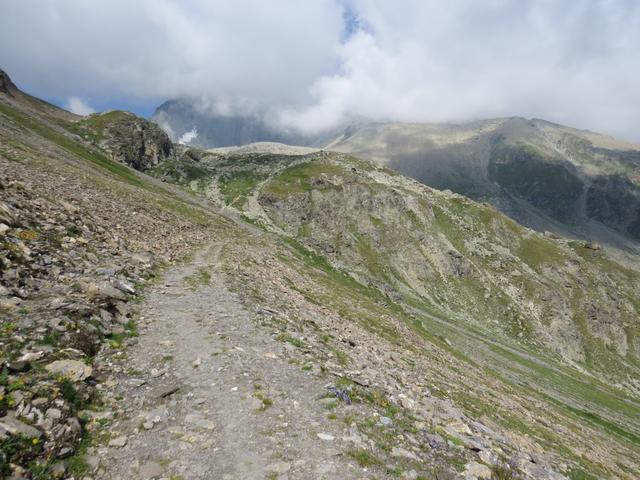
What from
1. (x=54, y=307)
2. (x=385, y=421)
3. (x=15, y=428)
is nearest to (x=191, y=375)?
(x=15, y=428)

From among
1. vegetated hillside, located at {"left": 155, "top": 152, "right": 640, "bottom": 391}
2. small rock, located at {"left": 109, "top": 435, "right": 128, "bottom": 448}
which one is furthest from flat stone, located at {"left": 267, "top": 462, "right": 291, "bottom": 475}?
vegetated hillside, located at {"left": 155, "top": 152, "right": 640, "bottom": 391}

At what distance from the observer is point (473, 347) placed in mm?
87688

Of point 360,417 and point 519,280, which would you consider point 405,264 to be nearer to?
point 519,280

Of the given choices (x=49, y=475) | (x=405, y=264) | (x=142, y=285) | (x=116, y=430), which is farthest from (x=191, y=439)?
(x=405, y=264)

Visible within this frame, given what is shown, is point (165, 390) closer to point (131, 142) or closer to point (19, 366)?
point (19, 366)

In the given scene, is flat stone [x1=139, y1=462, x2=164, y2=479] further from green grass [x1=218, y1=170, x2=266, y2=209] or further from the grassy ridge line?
green grass [x1=218, y1=170, x2=266, y2=209]

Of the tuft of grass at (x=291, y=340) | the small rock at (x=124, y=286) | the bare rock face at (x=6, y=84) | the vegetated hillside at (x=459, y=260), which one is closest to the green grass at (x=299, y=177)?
the vegetated hillside at (x=459, y=260)

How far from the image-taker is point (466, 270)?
14088cm

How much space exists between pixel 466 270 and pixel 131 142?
168903 mm

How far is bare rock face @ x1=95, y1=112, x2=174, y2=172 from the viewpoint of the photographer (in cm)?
17438

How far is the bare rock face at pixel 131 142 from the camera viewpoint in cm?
17438

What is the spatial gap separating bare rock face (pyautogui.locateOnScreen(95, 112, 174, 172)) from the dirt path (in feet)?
597

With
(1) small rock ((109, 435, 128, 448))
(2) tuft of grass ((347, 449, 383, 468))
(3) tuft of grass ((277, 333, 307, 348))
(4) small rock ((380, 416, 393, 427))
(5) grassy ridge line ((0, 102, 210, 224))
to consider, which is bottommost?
(1) small rock ((109, 435, 128, 448))

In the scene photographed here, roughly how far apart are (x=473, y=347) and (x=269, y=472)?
89568 millimetres
